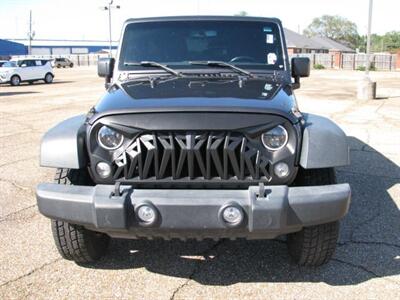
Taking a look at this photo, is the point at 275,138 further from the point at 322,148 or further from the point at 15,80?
the point at 15,80

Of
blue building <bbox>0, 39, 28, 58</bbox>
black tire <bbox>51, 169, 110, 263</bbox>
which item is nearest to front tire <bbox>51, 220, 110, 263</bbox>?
black tire <bbox>51, 169, 110, 263</bbox>

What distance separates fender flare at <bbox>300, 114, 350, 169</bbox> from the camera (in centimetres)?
291

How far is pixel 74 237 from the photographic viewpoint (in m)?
3.33

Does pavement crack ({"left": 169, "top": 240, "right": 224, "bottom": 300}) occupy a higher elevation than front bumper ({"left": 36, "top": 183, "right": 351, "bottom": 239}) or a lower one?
lower

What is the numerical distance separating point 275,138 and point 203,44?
1.67 m

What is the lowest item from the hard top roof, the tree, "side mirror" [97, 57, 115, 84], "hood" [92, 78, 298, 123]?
"hood" [92, 78, 298, 123]

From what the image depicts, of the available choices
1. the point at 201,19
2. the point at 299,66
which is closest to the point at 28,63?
the point at 201,19

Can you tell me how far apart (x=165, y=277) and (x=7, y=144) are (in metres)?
5.87

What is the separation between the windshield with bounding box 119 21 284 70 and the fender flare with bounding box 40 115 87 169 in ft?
4.22

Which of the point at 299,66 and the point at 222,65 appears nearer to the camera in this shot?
the point at 222,65

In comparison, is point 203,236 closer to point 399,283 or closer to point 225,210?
point 225,210

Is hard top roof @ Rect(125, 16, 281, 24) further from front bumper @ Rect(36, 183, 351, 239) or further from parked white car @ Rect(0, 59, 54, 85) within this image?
parked white car @ Rect(0, 59, 54, 85)

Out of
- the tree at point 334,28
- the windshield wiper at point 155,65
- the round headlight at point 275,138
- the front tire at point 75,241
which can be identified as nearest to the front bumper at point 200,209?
the round headlight at point 275,138

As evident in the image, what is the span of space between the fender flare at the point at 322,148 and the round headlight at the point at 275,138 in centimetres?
14
